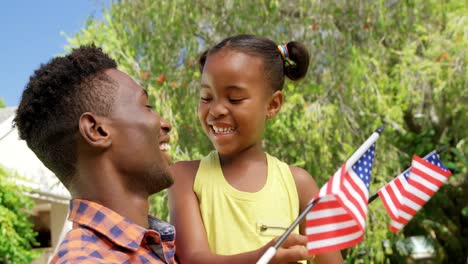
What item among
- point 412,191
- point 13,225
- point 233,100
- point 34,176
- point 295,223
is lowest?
point 13,225

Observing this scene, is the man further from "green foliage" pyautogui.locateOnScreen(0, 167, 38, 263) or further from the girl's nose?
"green foliage" pyautogui.locateOnScreen(0, 167, 38, 263)

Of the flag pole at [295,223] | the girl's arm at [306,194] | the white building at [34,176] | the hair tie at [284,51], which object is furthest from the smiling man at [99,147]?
the white building at [34,176]

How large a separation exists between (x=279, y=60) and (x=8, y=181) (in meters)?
5.63

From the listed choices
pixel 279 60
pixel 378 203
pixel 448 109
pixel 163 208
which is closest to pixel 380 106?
pixel 378 203

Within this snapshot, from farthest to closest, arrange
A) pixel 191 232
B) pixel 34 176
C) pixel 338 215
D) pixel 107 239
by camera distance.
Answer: pixel 34 176 < pixel 191 232 < pixel 338 215 < pixel 107 239

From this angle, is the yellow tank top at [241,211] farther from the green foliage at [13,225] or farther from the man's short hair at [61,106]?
the green foliage at [13,225]

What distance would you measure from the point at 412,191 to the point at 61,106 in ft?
3.46

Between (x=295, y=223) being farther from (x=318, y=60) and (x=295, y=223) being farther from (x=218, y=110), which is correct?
(x=318, y=60)

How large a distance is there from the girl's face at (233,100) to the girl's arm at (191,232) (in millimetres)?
140

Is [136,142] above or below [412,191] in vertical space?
above

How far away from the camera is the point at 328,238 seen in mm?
1659

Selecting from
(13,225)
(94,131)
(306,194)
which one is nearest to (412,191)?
(306,194)

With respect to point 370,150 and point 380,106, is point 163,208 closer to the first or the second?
point 380,106

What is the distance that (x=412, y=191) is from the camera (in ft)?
6.60
